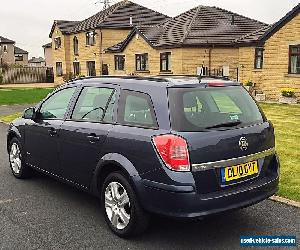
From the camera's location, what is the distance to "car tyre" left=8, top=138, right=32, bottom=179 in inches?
243

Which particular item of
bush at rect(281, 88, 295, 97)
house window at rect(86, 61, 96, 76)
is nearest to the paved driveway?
bush at rect(281, 88, 295, 97)

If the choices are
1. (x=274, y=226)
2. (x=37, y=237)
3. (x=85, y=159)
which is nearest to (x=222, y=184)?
(x=274, y=226)

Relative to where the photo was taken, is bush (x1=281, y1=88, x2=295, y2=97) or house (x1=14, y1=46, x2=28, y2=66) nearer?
bush (x1=281, y1=88, x2=295, y2=97)

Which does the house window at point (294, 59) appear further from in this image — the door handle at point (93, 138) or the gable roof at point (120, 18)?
the gable roof at point (120, 18)

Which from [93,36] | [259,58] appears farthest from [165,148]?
[93,36]

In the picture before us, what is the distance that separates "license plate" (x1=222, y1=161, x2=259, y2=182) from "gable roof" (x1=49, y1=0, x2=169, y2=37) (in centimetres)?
3493

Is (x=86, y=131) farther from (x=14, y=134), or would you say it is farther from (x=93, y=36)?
(x=93, y=36)

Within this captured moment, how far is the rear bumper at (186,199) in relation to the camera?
352 cm

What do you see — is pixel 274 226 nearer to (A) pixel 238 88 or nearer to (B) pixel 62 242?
(A) pixel 238 88

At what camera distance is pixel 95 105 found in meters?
4.74

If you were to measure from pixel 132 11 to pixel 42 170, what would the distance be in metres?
38.4

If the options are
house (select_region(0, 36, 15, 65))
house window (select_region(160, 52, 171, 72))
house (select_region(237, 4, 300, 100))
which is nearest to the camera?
house (select_region(237, 4, 300, 100))

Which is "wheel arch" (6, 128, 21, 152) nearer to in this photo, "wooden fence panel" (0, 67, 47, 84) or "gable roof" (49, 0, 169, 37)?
"gable roof" (49, 0, 169, 37)

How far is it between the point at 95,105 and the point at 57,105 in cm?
107
